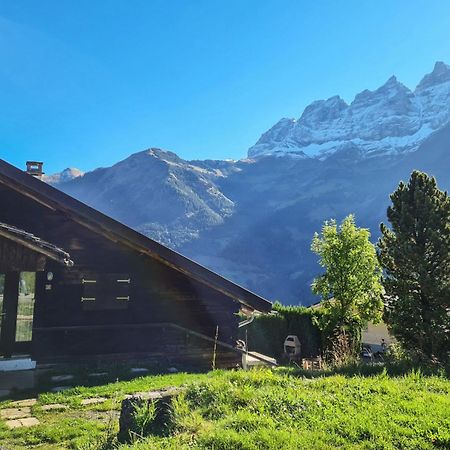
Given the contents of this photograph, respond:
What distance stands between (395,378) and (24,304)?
8.63 m

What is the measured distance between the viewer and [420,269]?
11766 millimetres

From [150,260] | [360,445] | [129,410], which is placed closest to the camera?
[360,445]

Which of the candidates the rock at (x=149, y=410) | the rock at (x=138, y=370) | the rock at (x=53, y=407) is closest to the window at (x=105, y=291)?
the rock at (x=138, y=370)

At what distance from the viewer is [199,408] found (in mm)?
5625

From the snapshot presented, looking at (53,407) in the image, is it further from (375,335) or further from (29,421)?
(375,335)

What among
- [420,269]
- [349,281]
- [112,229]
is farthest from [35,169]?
[349,281]

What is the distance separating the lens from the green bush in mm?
27391

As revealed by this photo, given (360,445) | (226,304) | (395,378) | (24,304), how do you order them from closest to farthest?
(360,445)
(395,378)
(24,304)
(226,304)

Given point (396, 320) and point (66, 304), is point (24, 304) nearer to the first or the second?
point (66, 304)

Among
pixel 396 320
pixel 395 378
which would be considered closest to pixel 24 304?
pixel 395 378

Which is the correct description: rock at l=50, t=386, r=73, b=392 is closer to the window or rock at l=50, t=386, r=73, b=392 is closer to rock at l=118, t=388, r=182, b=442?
the window

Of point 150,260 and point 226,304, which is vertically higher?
point 150,260

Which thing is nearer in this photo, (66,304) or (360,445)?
(360,445)

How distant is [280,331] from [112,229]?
60.8 ft
